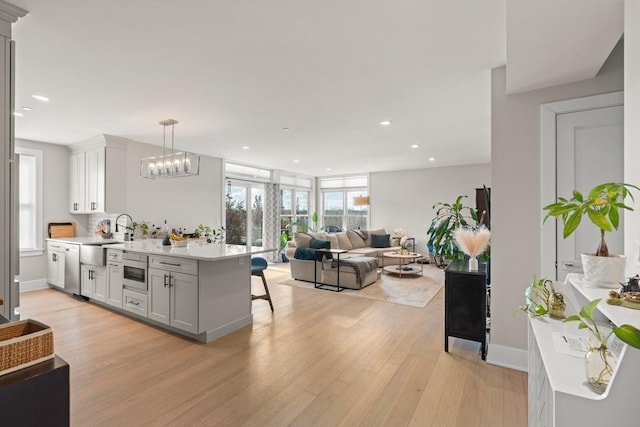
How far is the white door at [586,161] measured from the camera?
7.74 ft

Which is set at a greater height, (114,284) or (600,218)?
(600,218)

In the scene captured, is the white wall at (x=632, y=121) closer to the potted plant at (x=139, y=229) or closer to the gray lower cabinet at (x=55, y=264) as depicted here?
the potted plant at (x=139, y=229)

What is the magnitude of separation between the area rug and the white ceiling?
2.73 metres

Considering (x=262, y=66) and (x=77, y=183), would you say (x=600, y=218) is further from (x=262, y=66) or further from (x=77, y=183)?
(x=77, y=183)

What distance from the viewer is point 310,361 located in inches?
111

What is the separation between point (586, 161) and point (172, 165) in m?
4.50

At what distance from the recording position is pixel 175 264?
11.1ft

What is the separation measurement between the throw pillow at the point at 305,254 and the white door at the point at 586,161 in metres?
4.10

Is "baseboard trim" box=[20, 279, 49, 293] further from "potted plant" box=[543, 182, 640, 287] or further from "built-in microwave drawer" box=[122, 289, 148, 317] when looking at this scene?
"potted plant" box=[543, 182, 640, 287]

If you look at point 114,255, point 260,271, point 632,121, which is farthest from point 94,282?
point 632,121

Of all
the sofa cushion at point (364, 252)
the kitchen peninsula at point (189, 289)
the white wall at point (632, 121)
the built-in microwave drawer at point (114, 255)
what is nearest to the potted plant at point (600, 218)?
the white wall at point (632, 121)

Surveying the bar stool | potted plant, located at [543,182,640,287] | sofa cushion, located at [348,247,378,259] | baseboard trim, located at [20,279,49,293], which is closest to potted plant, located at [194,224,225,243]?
the bar stool

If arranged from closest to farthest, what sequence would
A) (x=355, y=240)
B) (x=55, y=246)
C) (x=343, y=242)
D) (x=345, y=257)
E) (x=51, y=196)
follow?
1. (x=55, y=246)
2. (x=51, y=196)
3. (x=345, y=257)
4. (x=343, y=242)
5. (x=355, y=240)

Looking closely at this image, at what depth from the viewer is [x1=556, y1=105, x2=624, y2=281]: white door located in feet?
7.74
